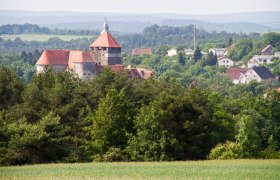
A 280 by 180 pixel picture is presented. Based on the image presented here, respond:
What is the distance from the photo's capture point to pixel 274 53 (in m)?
183

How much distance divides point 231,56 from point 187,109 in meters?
147

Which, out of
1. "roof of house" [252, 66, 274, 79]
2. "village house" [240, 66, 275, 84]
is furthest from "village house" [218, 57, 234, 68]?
"roof of house" [252, 66, 274, 79]

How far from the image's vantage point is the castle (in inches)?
3888

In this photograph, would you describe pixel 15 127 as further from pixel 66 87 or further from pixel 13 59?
pixel 13 59

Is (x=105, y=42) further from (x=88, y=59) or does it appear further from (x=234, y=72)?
(x=234, y=72)

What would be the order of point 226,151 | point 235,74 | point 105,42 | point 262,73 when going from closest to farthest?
point 226,151 → point 105,42 → point 262,73 → point 235,74

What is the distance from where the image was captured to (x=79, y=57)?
327 ft

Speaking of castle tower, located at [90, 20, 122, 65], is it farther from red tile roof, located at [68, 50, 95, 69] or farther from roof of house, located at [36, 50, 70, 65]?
roof of house, located at [36, 50, 70, 65]

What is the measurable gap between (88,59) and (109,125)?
61.1m

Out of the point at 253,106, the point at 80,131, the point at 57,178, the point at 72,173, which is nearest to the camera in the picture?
the point at 57,178

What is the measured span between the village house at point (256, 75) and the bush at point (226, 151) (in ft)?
317

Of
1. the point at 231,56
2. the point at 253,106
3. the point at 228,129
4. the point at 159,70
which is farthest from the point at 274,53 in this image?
the point at 228,129

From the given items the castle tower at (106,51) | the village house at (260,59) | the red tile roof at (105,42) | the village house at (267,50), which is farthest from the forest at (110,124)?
the village house at (267,50)

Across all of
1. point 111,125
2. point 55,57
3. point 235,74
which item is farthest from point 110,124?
point 235,74
